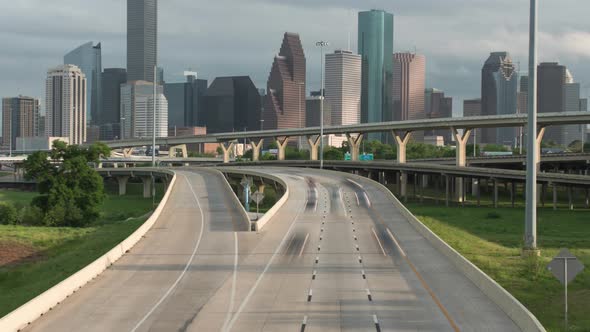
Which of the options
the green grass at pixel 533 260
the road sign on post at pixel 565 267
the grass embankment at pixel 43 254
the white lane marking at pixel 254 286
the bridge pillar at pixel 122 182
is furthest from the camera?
the bridge pillar at pixel 122 182

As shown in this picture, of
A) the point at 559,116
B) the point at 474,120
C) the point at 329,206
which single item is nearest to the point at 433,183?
the point at 474,120

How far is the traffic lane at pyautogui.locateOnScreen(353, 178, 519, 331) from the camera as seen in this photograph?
24.2 metres

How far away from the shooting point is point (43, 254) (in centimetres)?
5403

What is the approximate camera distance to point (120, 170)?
150625mm

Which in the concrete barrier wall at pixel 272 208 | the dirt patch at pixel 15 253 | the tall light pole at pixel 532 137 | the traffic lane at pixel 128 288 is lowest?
the dirt patch at pixel 15 253

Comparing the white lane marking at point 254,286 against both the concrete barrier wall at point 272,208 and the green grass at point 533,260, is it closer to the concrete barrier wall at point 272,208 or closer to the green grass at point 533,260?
the concrete barrier wall at point 272,208

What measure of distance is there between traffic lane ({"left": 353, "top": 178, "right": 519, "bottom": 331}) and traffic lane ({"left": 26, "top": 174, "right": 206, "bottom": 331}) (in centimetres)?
997

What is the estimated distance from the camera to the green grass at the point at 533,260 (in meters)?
28.5

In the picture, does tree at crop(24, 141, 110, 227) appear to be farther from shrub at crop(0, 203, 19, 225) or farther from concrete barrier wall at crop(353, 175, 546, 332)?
concrete barrier wall at crop(353, 175, 546, 332)

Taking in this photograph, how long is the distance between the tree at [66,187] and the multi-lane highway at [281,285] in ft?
90.4

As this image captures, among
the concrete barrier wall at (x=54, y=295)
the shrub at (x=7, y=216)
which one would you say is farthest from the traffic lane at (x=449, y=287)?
the shrub at (x=7, y=216)

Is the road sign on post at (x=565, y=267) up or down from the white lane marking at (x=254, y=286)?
up

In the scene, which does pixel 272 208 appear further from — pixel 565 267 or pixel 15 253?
pixel 565 267

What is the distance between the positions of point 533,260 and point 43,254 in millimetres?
32856
